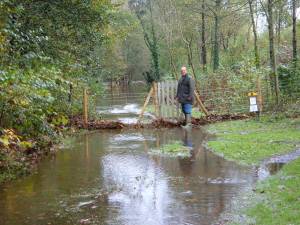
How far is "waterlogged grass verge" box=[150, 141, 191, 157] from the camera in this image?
10.8m

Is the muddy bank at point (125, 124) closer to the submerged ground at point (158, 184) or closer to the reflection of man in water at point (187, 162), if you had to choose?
the submerged ground at point (158, 184)

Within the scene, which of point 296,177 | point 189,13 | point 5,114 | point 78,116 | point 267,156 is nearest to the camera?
point 296,177

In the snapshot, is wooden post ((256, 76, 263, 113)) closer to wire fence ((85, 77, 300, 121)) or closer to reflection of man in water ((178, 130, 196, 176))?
wire fence ((85, 77, 300, 121))

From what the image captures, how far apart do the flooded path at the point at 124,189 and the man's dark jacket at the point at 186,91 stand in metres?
4.31

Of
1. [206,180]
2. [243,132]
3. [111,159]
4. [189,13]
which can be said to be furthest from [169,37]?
[206,180]

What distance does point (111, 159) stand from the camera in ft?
34.2

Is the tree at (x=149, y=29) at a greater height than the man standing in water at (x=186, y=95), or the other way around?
the tree at (x=149, y=29)

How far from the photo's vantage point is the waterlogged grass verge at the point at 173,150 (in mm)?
10766

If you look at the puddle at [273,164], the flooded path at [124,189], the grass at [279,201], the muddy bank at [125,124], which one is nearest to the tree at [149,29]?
the muddy bank at [125,124]

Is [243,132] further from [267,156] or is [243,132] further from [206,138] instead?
[267,156]

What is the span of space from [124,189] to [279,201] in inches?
103

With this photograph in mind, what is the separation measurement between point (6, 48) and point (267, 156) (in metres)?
5.82

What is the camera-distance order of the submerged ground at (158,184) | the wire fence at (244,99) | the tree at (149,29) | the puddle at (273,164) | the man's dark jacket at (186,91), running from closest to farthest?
the submerged ground at (158,184), the puddle at (273,164), the man's dark jacket at (186,91), the wire fence at (244,99), the tree at (149,29)

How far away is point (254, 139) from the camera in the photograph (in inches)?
477
